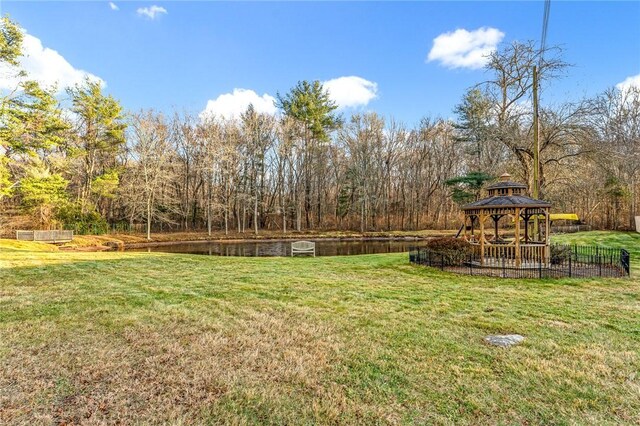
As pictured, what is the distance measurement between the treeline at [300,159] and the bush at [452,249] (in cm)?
906

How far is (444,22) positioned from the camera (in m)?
15.2

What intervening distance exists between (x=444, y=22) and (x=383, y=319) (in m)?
15.2

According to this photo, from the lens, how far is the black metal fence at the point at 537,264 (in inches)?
408

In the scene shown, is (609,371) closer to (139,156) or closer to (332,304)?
(332,304)

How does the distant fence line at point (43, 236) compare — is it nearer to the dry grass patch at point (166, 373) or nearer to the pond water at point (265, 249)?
Answer: the pond water at point (265, 249)

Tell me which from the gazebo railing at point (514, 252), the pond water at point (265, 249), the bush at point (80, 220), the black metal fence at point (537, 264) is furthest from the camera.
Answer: the bush at point (80, 220)

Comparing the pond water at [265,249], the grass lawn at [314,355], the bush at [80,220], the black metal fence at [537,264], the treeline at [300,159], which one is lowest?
the pond water at [265,249]

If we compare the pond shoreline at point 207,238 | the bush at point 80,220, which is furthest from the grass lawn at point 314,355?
the bush at point 80,220

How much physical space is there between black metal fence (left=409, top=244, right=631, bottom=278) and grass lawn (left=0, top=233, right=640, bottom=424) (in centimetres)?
206

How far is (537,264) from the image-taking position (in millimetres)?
11703

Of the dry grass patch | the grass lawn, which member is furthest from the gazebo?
the dry grass patch

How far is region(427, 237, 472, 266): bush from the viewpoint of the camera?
1224cm

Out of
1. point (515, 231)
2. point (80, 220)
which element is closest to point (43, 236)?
point (80, 220)

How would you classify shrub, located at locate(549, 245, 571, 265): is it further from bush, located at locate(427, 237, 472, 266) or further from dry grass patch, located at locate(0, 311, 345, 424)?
dry grass patch, located at locate(0, 311, 345, 424)
